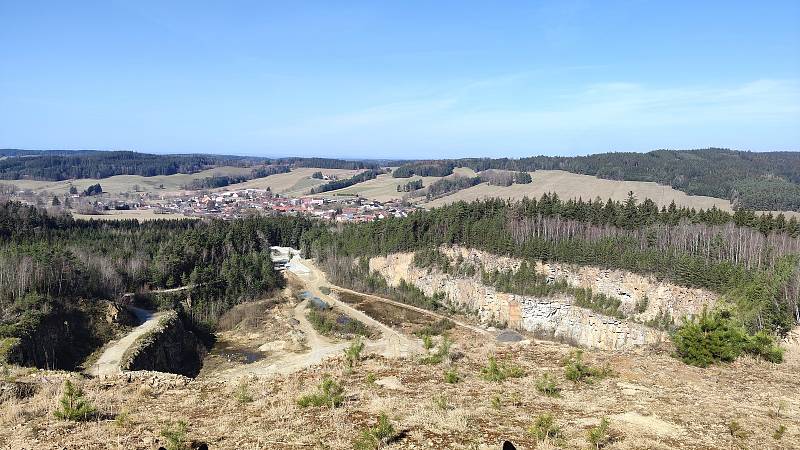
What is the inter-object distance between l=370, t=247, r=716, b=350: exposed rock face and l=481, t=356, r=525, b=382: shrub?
33876 mm

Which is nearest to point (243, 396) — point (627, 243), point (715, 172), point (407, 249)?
point (627, 243)

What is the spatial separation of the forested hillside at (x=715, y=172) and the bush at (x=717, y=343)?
374ft

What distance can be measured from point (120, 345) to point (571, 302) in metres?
47.6

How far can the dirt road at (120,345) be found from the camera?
3752 centimetres

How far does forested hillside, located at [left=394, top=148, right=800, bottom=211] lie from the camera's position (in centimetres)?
12212

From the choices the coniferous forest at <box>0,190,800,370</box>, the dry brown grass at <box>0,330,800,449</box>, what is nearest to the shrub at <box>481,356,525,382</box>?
the dry brown grass at <box>0,330,800,449</box>

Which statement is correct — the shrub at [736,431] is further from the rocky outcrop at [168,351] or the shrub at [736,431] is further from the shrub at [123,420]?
the rocky outcrop at [168,351]

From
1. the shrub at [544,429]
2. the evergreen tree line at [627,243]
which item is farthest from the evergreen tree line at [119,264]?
the shrub at [544,429]

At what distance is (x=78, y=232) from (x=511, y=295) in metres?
70.6

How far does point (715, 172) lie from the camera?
499 ft

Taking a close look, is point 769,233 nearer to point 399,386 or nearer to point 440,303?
point 440,303

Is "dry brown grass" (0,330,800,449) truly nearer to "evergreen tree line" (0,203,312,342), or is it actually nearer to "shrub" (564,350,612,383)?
"shrub" (564,350,612,383)

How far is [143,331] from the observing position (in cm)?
4816

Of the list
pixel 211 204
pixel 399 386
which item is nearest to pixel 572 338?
pixel 399 386
